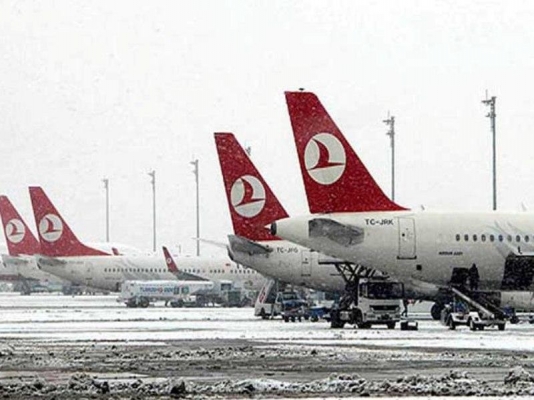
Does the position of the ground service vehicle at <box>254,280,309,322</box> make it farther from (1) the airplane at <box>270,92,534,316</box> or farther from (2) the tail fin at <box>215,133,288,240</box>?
(1) the airplane at <box>270,92,534,316</box>

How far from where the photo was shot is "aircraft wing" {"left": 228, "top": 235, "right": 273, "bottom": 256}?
65625 millimetres

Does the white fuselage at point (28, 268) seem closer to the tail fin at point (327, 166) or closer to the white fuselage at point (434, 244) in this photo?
the tail fin at point (327, 166)

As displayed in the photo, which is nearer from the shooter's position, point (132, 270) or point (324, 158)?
point (324, 158)

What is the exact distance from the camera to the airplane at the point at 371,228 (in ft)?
171

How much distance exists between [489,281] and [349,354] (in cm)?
2361

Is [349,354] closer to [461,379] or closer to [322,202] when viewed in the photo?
[461,379]

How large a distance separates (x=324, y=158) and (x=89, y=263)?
54332mm

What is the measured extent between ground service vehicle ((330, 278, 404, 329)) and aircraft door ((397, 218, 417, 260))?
5.95 feet

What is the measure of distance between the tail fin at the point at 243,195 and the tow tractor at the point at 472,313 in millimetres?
14658

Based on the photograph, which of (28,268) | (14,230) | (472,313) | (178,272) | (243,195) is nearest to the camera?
(472,313)

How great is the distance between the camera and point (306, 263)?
6650cm

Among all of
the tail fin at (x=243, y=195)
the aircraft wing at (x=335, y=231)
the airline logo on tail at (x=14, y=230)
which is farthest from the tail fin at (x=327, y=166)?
the airline logo on tail at (x=14, y=230)

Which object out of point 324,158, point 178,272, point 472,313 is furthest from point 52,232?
point 472,313

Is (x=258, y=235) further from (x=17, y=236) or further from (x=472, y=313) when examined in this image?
(x=17, y=236)
